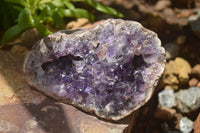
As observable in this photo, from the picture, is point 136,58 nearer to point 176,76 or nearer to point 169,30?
point 176,76

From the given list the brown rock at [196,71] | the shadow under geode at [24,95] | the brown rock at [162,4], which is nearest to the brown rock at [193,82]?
the brown rock at [196,71]

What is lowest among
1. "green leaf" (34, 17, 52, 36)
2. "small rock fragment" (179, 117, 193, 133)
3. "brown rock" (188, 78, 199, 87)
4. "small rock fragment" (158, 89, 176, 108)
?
"small rock fragment" (179, 117, 193, 133)

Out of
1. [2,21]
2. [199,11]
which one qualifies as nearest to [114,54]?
[2,21]

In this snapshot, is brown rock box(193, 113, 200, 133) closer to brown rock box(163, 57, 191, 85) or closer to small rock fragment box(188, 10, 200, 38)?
brown rock box(163, 57, 191, 85)

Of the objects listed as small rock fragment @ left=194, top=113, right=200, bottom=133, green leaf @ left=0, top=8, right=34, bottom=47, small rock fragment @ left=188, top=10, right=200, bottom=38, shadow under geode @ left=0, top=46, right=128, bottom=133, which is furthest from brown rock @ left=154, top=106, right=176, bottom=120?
green leaf @ left=0, top=8, right=34, bottom=47

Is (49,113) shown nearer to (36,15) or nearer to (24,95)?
(24,95)
